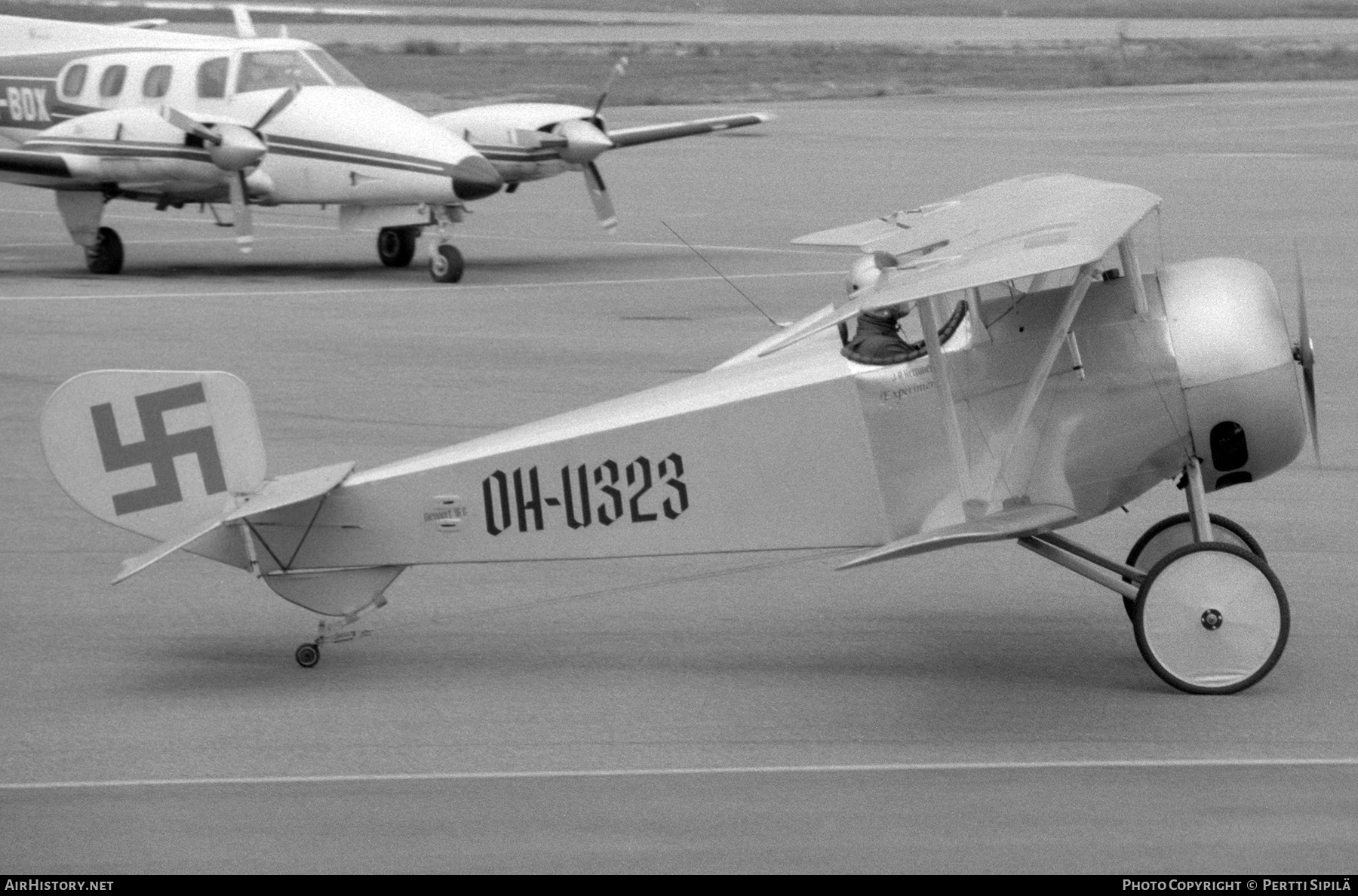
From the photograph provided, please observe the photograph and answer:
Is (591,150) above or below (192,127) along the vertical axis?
below

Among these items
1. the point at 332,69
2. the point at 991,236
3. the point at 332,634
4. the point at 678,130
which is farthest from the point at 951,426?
the point at 678,130

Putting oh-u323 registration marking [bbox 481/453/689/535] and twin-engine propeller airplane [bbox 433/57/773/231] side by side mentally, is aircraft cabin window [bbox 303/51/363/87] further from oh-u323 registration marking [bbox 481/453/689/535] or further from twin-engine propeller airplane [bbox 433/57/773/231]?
oh-u323 registration marking [bbox 481/453/689/535]

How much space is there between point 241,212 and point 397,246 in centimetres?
236

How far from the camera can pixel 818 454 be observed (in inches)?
354

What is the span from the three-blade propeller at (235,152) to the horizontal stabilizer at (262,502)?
15153 millimetres

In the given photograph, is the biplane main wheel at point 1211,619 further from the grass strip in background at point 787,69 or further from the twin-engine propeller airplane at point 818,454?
the grass strip in background at point 787,69

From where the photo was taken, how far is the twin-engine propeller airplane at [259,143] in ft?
78.0

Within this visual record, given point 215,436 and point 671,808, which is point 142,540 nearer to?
point 215,436

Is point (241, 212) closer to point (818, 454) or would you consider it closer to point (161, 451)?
point (161, 451)

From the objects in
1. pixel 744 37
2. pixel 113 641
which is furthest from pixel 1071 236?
pixel 744 37

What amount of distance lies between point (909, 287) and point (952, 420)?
101 cm

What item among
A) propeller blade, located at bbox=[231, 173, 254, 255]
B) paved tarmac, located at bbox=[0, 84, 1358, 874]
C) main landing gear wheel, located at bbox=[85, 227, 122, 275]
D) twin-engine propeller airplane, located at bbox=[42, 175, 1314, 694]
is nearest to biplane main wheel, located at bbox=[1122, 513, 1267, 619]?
paved tarmac, located at bbox=[0, 84, 1358, 874]

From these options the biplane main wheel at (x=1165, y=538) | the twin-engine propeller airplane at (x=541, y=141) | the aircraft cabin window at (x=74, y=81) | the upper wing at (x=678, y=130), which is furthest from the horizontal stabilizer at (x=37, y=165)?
the biplane main wheel at (x=1165, y=538)

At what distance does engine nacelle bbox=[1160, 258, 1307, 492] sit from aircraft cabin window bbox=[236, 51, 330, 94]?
17854 millimetres
